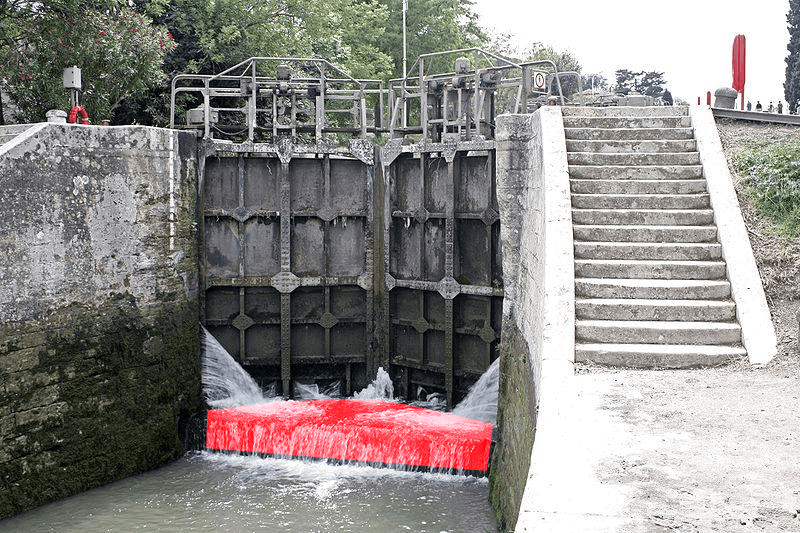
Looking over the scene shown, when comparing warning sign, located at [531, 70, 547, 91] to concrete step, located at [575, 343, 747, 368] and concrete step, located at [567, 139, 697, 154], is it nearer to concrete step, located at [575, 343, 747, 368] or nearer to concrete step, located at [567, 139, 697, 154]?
concrete step, located at [567, 139, 697, 154]

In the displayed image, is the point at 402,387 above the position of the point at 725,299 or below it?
below

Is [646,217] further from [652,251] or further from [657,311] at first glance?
[657,311]

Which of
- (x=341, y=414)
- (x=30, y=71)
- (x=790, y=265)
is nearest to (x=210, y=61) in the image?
A: (x=30, y=71)

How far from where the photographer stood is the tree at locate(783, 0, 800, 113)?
28.5 m

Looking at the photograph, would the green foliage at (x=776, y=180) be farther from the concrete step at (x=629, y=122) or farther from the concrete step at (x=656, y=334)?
the concrete step at (x=656, y=334)

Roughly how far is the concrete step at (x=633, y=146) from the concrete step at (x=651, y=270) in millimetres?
1651

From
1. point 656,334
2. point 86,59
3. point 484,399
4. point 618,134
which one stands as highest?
point 86,59

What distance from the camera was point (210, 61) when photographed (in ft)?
56.4

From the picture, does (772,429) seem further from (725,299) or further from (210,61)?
(210,61)

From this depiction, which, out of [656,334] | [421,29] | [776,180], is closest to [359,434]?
[656,334]

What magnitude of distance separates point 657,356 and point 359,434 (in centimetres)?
494

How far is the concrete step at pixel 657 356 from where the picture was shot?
6.38m

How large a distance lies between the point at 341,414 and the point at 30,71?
648cm

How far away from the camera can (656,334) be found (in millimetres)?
6660
